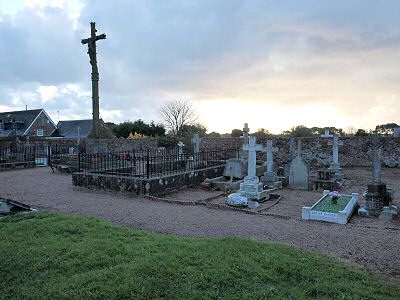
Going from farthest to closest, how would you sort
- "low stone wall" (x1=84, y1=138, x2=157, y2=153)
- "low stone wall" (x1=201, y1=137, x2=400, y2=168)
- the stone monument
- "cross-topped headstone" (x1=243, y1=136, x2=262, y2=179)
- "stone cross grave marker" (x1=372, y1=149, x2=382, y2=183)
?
"low stone wall" (x1=84, y1=138, x2=157, y2=153) → "low stone wall" (x1=201, y1=137, x2=400, y2=168) → "cross-topped headstone" (x1=243, y1=136, x2=262, y2=179) → "stone cross grave marker" (x1=372, y1=149, x2=382, y2=183) → the stone monument

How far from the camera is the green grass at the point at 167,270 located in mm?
3598

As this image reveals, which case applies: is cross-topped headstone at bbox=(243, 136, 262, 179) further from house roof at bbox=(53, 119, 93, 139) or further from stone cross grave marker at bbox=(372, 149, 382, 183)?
house roof at bbox=(53, 119, 93, 139)

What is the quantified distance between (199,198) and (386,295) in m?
7.48

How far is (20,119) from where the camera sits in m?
42.7

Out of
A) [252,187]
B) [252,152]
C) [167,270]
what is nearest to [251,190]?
[252,187]

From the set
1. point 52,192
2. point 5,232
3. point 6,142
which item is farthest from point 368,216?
point 6,142

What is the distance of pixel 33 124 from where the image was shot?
137 feet

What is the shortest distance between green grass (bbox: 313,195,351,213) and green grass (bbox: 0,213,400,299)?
3.73 m

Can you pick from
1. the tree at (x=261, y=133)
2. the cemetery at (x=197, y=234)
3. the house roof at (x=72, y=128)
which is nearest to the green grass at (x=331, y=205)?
the cemetery at (x=197, y=234)

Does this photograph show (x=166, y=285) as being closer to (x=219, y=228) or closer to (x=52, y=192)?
(x=219, y=228)

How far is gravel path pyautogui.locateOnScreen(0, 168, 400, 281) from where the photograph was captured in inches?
223

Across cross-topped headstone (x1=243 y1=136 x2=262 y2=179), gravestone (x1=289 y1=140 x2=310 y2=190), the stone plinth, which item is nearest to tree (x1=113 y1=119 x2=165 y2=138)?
gravestone (x1=289 y1=140 x2=310 y2=190)

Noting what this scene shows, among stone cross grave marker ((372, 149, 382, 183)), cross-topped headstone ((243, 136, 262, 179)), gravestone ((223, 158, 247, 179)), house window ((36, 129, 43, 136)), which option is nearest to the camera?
stone cross grave marker ((372, 149, 382, 183))

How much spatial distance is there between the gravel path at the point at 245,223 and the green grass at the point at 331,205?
45 centimetres
